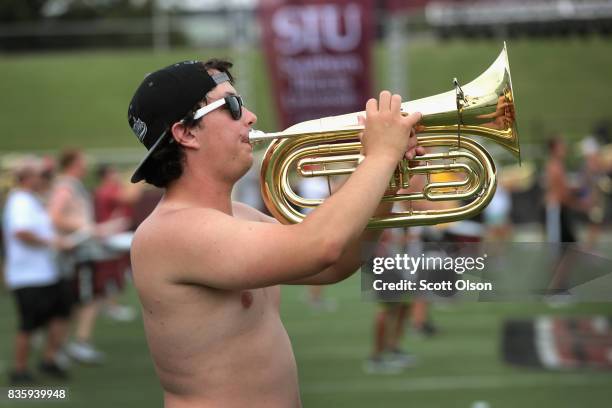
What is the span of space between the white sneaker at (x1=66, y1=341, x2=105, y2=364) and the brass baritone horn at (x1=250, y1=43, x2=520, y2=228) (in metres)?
6.79

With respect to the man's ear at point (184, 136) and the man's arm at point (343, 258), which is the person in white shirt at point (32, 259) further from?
the man's ear at point (184, 136)

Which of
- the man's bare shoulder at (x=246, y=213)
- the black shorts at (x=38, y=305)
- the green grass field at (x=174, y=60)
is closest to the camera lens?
the man's bare shoulder at (x=246, y=213)

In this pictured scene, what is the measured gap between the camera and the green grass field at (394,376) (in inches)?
289

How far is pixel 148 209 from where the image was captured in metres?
16.4

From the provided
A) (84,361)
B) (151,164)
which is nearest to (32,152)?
(84,361)

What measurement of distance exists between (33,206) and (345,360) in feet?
9.53

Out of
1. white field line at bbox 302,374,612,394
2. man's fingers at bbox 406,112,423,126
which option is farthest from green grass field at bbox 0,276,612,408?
man's fingers at bbox 406,112,423,126

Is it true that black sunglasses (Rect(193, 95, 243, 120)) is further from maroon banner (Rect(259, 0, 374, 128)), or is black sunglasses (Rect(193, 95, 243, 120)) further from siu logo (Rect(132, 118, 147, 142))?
maroon banner (Rect(259, 0, 374, 128))

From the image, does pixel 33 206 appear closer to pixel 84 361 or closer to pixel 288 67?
pixel 84 361

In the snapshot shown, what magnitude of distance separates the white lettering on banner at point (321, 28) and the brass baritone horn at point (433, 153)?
34.5ft

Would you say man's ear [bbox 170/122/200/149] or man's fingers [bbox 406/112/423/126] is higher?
man's fingers [bbox 406/112/423/126]

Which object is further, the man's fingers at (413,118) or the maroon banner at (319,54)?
the maroon banner at (319,54)

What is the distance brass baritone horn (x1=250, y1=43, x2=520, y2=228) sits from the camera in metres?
2.78

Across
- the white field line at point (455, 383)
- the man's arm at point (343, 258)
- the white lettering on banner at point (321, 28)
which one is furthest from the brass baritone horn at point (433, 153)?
the white lettering on banner at point (321, 28)
